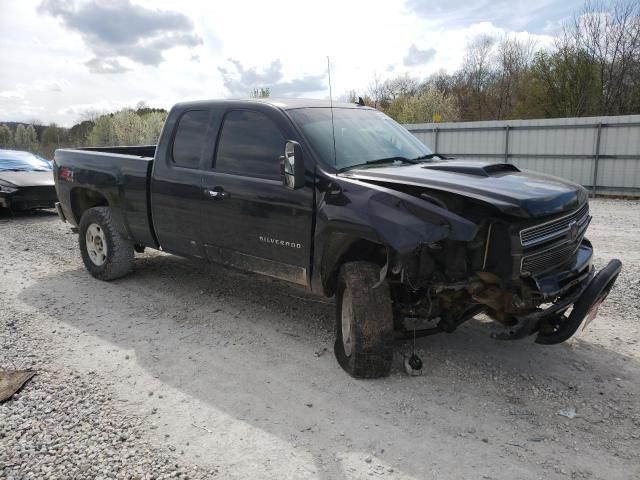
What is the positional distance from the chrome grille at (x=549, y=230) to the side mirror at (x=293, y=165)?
1.59m

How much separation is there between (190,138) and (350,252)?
7.19 feet

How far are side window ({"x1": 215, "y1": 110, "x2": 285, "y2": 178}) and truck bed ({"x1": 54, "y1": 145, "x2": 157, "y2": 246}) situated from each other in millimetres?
1126

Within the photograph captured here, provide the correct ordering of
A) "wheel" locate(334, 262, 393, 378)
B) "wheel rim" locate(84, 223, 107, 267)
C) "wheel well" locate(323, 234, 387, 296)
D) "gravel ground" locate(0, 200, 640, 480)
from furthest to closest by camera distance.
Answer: "wheel rim" locate(84, 223, 107, 267) < "wheel well" locate(323, 234, 387, 296) < "wheel" locate(334, 262, 393, 378) < "gravel ground" locate(0, 200, 640, 480)

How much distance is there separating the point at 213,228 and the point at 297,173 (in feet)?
4.10

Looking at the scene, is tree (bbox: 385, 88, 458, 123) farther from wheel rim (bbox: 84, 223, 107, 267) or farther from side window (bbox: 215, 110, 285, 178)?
side window (bbox: 215, 110, 285, 178)

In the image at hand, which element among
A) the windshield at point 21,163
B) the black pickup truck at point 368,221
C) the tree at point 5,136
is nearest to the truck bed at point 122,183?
the black pickup truck at point 368,221

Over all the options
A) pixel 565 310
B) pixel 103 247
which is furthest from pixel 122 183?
pixel 565 310

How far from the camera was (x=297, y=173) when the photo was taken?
389 centimetres

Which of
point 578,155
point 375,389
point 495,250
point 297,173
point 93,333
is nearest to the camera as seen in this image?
point 495,250

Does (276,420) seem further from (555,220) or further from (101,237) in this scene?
(101,237)

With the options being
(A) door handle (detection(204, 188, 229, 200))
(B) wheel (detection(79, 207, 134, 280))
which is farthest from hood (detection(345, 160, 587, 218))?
(B) wheel (detection(79, 207, 134, 280))

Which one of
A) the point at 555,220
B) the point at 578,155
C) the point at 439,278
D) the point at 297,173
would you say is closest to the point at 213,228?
the point at 297,173

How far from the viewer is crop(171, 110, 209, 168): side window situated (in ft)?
16.3

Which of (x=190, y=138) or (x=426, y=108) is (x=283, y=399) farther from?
(x=426, y=108)
